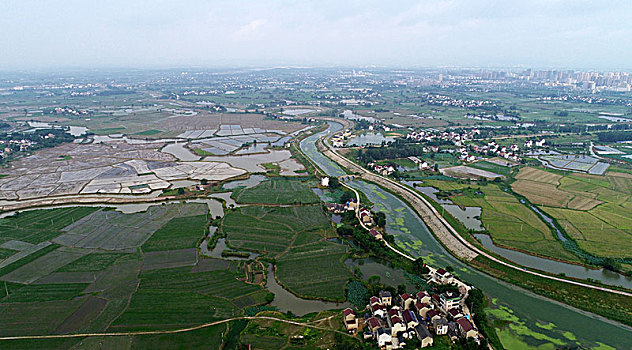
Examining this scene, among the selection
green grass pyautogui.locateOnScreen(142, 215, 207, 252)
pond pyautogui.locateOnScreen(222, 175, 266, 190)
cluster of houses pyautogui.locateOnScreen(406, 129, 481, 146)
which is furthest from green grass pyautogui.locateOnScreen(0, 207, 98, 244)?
cluster of houses pyautogui.locateOnScreen(406, 129, 481, 146)

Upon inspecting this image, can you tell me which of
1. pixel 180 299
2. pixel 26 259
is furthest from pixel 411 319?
pixel 26 259

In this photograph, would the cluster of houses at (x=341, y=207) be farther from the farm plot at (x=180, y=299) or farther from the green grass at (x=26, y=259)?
the green grass at (x=26, y=259)

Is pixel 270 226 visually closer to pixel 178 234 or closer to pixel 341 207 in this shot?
pixel 341 207

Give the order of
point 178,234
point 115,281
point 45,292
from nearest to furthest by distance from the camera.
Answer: point 45,292
point 115,281
point 178,234

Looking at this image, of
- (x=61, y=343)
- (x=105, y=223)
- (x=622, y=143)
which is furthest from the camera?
(x=622, y=143)

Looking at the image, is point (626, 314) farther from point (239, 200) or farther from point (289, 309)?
point (239, 200)

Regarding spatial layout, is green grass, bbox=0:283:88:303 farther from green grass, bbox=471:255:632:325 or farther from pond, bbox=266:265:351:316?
green grass, bbox=471:255:632:325

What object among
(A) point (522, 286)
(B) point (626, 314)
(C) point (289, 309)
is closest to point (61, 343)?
(C) point (289, 309)
